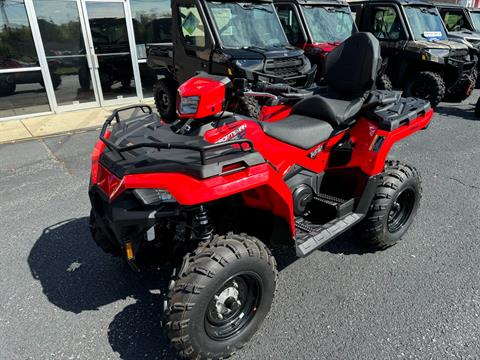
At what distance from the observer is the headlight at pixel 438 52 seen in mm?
8070

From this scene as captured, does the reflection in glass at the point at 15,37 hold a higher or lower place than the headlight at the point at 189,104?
lower

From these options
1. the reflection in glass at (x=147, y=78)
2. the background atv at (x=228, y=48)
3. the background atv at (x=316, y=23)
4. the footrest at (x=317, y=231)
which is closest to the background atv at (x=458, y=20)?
the background atv at (x=316, y=23)

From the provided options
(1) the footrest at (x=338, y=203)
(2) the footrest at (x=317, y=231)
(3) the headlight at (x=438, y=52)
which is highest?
(1) the footrest at (x=338, y=203)

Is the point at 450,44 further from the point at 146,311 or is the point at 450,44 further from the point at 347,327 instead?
the point at 146,311

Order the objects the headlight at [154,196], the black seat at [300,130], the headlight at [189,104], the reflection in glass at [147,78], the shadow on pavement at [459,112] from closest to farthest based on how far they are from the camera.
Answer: the headlight at [154,196], the headlight at [189,104], the black seat at [300,130], the shadow on pavement at [459,112], the reflection in glass at [147,78]

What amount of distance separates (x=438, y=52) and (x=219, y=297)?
8.11m

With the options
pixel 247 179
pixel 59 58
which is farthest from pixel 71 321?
pixel 59 58

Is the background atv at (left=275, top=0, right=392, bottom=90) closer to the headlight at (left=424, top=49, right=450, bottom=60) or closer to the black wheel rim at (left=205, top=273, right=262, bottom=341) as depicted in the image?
the headlight at (left=424, top=49, right=450, bottom=60)

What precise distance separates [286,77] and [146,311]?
4828mm

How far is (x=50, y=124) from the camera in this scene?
7270 mm

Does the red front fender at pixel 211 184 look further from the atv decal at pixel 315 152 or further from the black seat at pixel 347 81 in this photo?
the black seat at pixel 347 81

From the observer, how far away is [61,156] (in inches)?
215

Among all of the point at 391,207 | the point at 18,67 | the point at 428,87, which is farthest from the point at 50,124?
the point at 428,87

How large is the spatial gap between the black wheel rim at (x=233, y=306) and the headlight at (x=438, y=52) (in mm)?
7722
